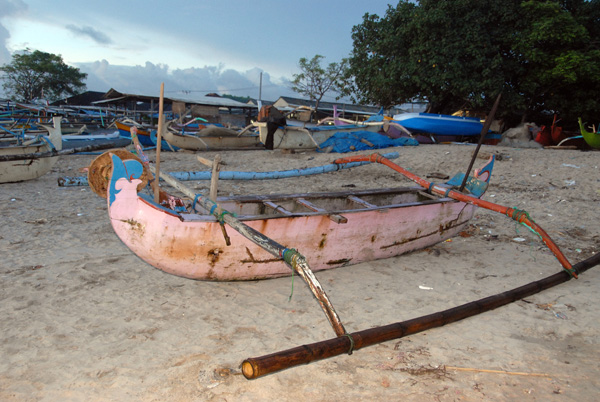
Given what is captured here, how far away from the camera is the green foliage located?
39.8 feet

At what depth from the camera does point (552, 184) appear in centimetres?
798

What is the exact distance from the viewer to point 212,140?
45.4 ft

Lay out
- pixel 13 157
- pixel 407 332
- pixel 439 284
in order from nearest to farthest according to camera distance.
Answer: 1. pixel 407 332
2. pixel 439 284
3. pixel 13 157

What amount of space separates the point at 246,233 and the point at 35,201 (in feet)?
18.2

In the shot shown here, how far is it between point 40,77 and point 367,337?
40.9 meters

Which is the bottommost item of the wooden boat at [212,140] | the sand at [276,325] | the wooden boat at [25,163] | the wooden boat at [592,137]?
the sand at [276,325]

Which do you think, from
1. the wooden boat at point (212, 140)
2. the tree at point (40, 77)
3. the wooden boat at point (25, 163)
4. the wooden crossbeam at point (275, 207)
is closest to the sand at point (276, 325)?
the wooden crossbeam at point (275, 207)

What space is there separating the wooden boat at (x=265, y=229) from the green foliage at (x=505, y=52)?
1022cm

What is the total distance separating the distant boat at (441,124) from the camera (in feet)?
48.8

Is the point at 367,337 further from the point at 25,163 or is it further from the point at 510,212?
the point at 25,163

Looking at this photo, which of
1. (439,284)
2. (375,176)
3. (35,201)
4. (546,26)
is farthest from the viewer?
(546,26)

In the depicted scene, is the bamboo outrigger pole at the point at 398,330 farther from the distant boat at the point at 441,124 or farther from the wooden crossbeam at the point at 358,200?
the distant boat at the point at 441,124

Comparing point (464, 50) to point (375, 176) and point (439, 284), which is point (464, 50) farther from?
point (439, 284)

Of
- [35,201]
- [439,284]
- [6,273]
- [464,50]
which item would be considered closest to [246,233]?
[439,284]
